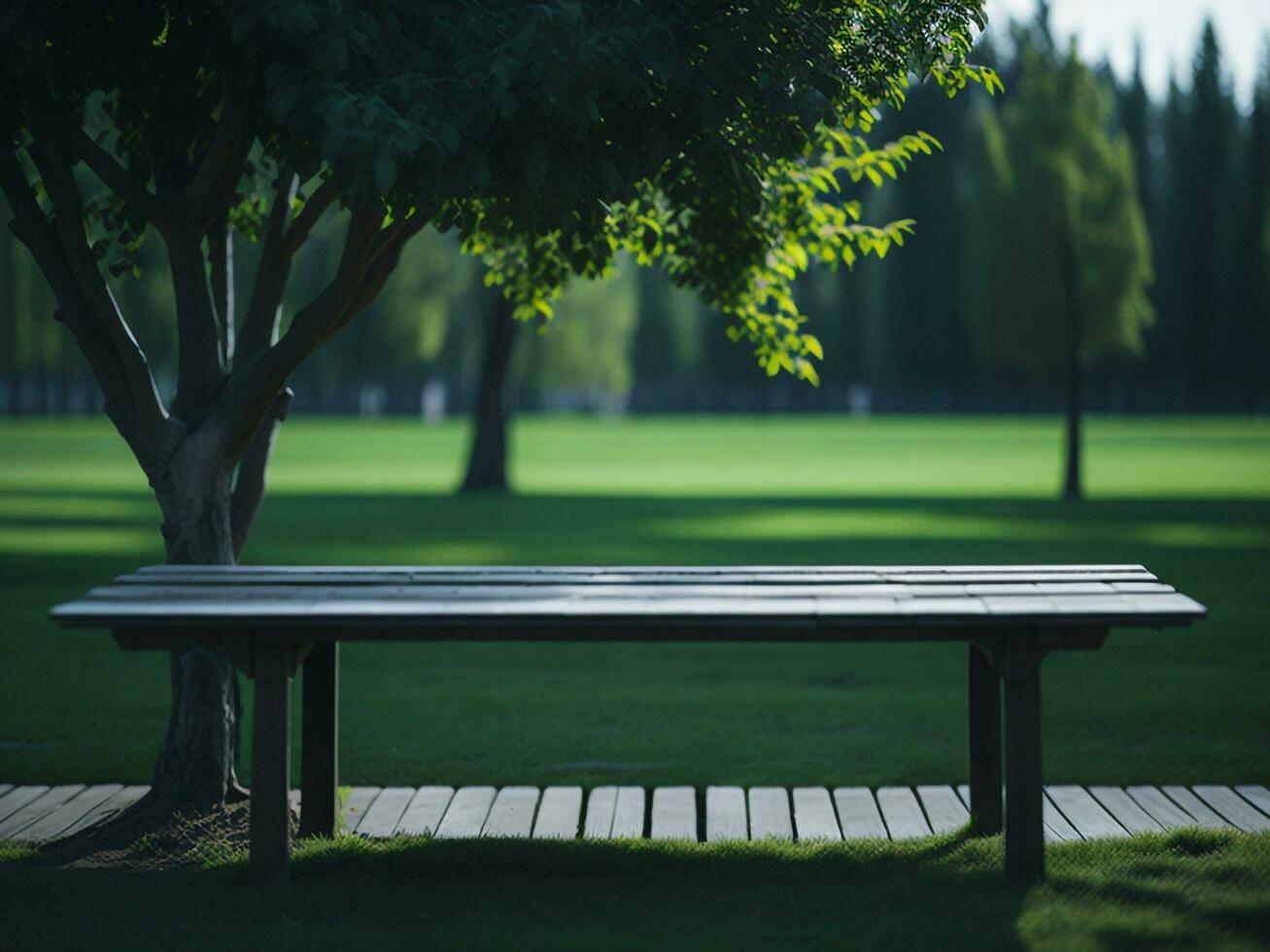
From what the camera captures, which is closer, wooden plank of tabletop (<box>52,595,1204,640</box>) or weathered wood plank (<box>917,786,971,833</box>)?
wooden plank of tabletop (<box>52,595,1204,640</box>)

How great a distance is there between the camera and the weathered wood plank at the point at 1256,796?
6524 millimetres

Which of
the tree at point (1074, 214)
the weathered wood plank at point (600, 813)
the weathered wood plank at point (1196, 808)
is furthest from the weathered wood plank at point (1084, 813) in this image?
the tree at point (1074, 214)

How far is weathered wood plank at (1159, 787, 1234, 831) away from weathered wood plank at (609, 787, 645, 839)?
221cm

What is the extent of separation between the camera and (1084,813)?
646 centimetres

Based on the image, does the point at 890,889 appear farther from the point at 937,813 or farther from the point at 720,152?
the point at 720,152

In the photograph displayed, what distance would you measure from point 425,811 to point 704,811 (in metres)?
1.18

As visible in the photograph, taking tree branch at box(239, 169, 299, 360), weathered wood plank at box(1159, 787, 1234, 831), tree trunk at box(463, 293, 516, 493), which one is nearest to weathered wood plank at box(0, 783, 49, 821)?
tree branch at box(239, 169, 299, 360)

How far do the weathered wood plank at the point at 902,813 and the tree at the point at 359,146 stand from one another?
2.05 meters

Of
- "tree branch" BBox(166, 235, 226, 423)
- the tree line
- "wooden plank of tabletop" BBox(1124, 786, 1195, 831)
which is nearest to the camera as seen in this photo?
"wooden plank of tabletop" BBox(1124, 786, 1195, 831)

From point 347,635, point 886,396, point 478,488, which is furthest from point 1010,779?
point 886,396

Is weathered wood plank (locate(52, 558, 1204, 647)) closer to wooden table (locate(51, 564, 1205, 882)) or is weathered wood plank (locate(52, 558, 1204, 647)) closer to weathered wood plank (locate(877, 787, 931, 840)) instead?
wooden table (locate(51, 564, 1205, 882))

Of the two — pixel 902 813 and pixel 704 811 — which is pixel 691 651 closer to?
pixel 704 811

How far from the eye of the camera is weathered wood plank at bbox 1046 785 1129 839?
611cm

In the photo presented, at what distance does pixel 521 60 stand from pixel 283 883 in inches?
111
